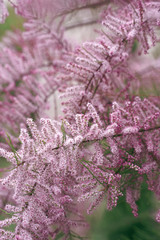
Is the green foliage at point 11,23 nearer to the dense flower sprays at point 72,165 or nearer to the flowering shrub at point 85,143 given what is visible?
the flowering shrub at point 85,143

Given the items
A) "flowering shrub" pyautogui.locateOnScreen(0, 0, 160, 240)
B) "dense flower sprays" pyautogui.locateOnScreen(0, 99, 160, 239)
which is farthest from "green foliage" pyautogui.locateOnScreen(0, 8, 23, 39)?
"dense flower sprays" pyautogui.locateOnScreen(0, 99, 160, 239)

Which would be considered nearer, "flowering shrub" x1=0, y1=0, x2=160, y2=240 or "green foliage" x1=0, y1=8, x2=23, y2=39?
"flowering shrub" x1=0, y1=0, x2=160, y2=240

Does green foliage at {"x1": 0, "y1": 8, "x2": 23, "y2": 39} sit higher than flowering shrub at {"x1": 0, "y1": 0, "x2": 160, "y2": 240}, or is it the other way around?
green foliage at {"x1": 0, "y1": 8, "x2": 23, "y2": 39}

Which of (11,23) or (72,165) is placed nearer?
(72,165)

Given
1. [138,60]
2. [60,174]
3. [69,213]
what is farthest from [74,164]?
[138,60]

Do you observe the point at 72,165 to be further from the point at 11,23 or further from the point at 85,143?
the point at 11,23

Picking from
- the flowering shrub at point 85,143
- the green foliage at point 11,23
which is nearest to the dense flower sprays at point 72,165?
the flowering shrub at point 85,143

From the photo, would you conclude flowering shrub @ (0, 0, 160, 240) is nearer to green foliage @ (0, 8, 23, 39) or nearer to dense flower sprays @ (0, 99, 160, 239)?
dense flower sprays @ (0, 99, 160, 239)

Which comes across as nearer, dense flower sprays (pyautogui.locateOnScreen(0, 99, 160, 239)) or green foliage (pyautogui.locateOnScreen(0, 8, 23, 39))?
dense flower sprays (pyautogui.locateOnScreen(0, 99, 160, 239))

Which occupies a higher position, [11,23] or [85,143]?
[11,23]

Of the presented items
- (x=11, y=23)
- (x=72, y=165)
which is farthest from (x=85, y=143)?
(x=11, y=23)

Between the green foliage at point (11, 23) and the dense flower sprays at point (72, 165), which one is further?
the green foliage at point (11, 23)

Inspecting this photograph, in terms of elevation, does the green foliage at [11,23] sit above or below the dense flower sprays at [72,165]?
above
